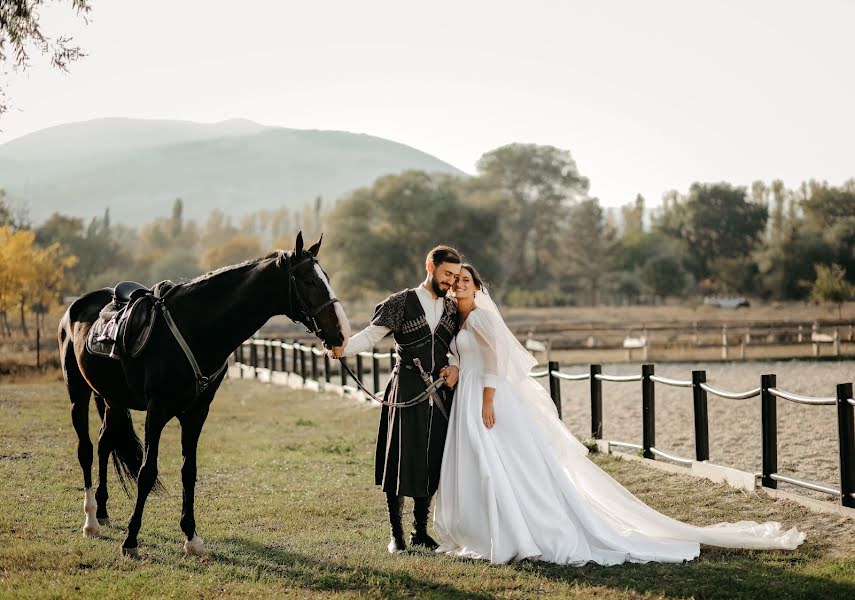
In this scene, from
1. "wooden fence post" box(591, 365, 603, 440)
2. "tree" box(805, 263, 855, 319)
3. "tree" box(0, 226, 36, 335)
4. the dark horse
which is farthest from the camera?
"tree" box(805, 263, 855, 319)

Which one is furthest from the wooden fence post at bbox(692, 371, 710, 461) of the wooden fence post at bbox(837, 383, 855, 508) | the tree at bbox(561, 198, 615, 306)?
the tree at bbox(561, 198, 615, 306)

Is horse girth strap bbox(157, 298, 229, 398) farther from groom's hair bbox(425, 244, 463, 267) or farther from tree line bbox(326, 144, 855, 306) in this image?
tree line bbox(326, 144, 855, 306)

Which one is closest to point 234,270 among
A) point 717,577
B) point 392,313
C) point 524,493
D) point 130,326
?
point 130,326

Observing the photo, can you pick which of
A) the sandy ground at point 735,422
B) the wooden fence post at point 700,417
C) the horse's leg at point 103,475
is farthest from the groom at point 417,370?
the sandy ground at point 735,422

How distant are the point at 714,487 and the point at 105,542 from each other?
16.9 ft

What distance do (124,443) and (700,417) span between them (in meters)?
5.26

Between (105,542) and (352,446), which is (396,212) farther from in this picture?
(105,542)

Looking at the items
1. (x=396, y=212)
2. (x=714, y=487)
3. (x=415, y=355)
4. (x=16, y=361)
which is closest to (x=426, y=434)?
(x=415, y=355)

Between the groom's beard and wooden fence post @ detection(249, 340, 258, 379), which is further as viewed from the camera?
wooden fence post @ detection(249, 340, 258, 379)

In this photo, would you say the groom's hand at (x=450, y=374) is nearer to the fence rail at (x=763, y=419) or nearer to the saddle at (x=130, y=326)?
the saddle at (x=130, y=326)

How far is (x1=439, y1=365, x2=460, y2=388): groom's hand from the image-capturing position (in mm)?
6230

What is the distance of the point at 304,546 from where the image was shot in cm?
673

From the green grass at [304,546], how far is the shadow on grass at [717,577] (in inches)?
0.5

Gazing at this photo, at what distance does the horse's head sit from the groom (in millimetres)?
214
